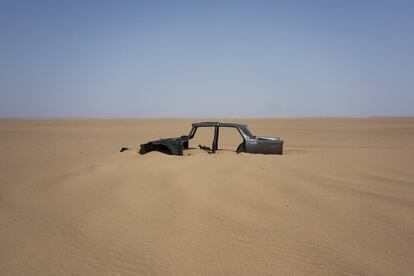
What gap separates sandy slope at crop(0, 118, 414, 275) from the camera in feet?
10.5

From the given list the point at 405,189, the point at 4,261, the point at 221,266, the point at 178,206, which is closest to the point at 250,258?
the point at 221,266

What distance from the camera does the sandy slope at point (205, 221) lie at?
3.21m

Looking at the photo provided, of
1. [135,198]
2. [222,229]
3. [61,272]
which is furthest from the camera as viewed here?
[135,198]

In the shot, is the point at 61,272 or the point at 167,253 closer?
the point at 61,272

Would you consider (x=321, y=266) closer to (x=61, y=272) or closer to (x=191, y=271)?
(x=191, y=271)

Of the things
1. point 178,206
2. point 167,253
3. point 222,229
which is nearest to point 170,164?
point 178,206

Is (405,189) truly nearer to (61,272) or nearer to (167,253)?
(167,253)

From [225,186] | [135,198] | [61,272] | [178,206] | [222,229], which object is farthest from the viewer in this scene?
[225,186]

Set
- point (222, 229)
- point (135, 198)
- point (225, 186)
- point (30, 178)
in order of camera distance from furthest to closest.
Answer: point (30, 178), point (225, 186), point (135, 198), point (222, 229)

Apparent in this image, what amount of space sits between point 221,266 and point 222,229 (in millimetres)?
876

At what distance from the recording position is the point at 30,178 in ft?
22.0

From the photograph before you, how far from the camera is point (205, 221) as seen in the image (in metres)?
4.27

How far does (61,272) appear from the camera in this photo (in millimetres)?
3051

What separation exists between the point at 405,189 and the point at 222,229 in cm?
394
